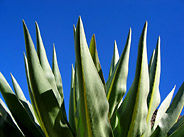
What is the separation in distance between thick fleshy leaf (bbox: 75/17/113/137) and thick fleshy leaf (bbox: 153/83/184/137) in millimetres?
170

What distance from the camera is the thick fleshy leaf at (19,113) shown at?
2.34 ft

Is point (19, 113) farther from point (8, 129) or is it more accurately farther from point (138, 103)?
point (138, 103)

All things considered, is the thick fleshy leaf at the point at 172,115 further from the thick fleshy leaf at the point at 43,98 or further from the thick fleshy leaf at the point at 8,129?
the thick fleshy leaf at the point at 8,129

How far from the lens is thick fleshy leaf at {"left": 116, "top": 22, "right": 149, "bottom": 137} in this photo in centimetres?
61

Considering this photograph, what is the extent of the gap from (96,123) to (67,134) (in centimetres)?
12

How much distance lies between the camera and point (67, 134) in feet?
2.11

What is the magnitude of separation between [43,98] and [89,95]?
149mm

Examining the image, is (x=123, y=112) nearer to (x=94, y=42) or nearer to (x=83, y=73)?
(x=83, y=73)

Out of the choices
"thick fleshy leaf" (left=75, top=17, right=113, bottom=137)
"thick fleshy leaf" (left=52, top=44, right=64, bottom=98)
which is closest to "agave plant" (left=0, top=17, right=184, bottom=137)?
"thick fleshy leaf" (left=75, top=17, right=113, bottom=137)

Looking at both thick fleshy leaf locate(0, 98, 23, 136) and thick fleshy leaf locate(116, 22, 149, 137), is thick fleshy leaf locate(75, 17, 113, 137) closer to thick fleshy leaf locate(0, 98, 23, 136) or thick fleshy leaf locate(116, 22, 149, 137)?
thick fleshy leaf locate(116, 22, 149, 137)

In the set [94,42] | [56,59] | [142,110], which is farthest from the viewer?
[56,59]

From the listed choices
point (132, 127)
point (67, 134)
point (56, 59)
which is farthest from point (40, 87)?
point (56, 59)

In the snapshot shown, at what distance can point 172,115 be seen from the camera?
730 millimetres

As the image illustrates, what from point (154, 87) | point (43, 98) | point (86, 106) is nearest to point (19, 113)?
point (43, 98)
